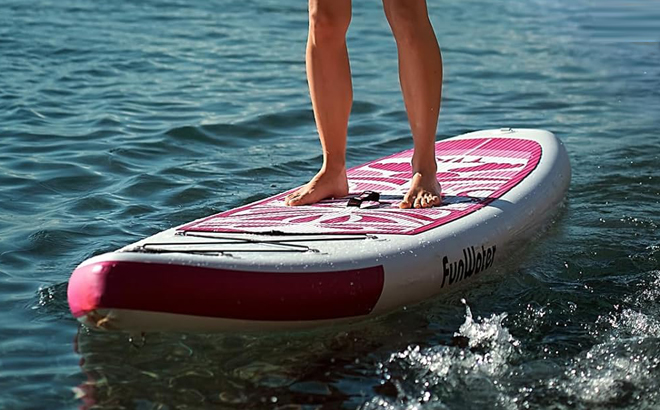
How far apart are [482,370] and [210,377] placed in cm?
92

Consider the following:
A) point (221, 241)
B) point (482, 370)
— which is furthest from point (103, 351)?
point (482, 370)

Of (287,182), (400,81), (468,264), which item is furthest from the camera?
(287,182)

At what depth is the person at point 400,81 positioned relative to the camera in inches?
182

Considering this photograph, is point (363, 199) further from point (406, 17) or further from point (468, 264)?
point (406, 17)

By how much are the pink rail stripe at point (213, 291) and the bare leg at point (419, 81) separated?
914 mm

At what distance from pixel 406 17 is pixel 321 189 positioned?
2.77 feet

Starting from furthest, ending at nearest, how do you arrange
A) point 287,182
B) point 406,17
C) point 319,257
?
point 287,182 → point 406,17 → point 319,257

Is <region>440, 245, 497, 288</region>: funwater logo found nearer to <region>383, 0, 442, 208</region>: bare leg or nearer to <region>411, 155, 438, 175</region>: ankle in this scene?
<region>383, 0, 442, 208</region>: bare leg

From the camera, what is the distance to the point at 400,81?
470 cm

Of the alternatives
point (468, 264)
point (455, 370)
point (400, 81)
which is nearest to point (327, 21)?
point (400, 81)

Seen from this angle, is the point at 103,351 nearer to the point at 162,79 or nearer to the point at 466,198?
the point at 466,198

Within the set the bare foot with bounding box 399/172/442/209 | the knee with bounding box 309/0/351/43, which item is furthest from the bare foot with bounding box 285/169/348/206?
the knee with bounding box 309/0/351/43

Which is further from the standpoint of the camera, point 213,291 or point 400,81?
point 400,81

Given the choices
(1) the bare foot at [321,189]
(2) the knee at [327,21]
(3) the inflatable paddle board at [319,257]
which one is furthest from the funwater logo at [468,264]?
(2) the knee at [327,21]
